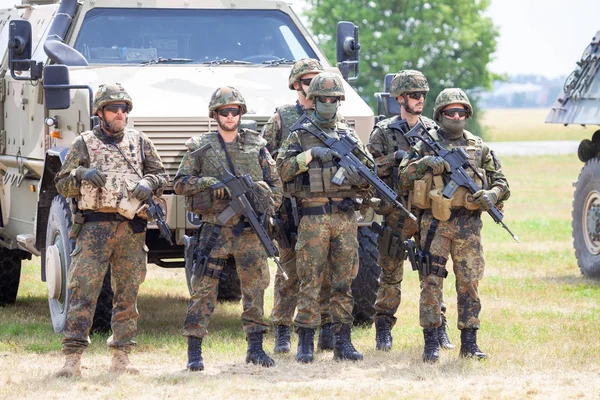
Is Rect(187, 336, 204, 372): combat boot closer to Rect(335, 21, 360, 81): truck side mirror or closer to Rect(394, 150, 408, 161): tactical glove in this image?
Rect(394, 150, 408, 161): tactical glove

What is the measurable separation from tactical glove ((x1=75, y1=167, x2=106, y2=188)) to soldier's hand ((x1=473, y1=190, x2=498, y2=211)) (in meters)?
2.33

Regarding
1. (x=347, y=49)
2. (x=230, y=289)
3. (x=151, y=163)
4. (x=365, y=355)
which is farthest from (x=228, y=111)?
(x=230, y=289)

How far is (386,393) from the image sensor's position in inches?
298

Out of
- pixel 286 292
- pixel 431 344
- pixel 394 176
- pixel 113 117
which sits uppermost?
pixel 113 117

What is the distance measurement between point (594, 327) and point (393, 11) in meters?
45.1

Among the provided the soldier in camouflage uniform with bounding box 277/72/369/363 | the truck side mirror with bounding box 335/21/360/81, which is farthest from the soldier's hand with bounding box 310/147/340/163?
the truck side mirror with bounding box 335/21/360/81

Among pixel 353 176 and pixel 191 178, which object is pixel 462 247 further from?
pixel 191 178

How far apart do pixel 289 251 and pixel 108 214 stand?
1385 mm

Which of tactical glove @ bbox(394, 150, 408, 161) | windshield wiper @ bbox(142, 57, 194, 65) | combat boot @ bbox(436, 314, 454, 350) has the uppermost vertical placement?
windshield wiper @ bbox(142, 57, 194, 65)

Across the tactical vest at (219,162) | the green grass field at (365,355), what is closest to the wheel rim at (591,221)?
the green grass field at (365,355)

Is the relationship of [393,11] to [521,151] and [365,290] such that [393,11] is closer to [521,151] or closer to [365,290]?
[521,151]

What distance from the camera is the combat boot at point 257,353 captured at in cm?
838

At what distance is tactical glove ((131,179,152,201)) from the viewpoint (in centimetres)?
795

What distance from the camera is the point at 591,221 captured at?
43.6 ft
